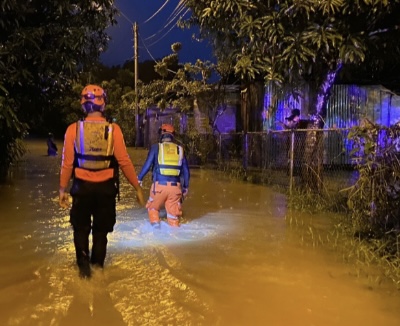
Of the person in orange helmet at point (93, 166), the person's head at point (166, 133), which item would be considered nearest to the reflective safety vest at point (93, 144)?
the person in orange helmet at point (93, 166)

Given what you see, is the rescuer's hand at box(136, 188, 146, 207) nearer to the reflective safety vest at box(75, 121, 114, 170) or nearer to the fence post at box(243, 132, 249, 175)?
the reflective safety vest at box(75, 121, 114, 170)

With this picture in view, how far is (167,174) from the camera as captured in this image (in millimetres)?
7172

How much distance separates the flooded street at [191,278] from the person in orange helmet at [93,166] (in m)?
0.60

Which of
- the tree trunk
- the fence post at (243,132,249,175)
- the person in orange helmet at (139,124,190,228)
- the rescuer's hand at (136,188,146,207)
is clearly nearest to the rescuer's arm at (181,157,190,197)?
the person in orange helmet at (139,124,190,228)

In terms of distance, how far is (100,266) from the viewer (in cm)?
506

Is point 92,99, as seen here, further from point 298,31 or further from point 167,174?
point 298,31

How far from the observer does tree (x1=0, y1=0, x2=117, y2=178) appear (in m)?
9.33

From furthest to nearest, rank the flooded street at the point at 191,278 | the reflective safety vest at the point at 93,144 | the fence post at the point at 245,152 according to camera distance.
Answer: the fence post at the point at 245,152, the reflective safety vest at the point at 93,144, the flooded street at the point at 191,278

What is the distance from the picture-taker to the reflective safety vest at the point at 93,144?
4.65 meters

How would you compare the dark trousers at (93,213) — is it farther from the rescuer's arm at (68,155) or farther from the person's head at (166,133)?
the person's head at (166,133)

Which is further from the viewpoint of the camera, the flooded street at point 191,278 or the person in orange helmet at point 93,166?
the person in orange helmet at point 93,166

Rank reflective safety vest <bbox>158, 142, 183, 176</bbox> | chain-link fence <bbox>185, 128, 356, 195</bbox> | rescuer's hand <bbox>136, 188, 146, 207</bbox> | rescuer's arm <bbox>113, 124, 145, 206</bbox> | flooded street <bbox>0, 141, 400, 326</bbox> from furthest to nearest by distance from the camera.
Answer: chain-link fence <bbox>185, 128, 356, 195</bbox> < reflective safety vest <bbox>158, 142, 183, 176</bbox> < rescuer's hand <bbox>136, 188, 146, 207</bbox> < rescuer's arm <bbox>113, 124, 145, 206</bbox> < flooded street <bbox>0, 141, 400, 326</bbox>

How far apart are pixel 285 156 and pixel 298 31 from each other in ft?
23.2

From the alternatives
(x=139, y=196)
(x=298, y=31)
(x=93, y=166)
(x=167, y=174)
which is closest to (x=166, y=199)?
(x=167, y=174)
